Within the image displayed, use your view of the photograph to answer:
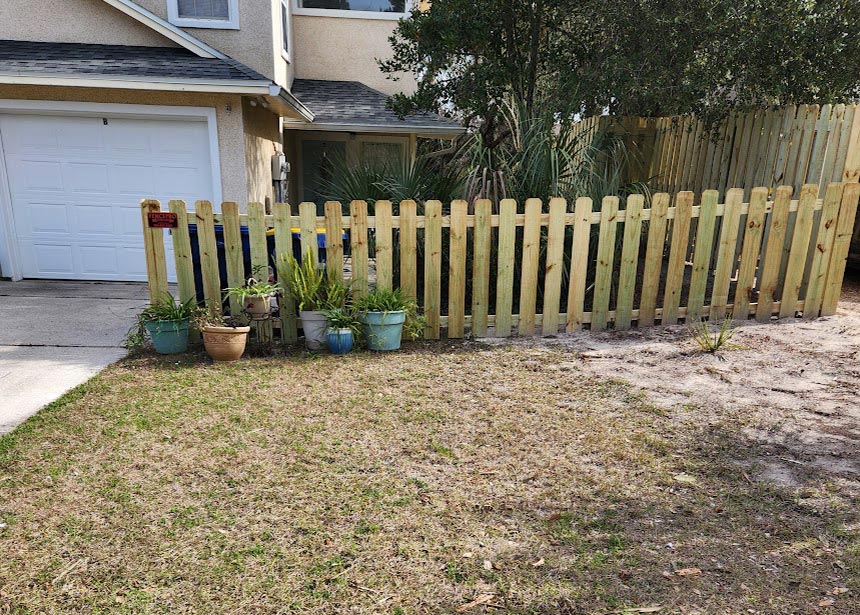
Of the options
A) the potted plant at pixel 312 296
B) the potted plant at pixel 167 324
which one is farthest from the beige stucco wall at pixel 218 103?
the potted plant at pixel 312 296

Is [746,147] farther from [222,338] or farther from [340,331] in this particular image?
[222,338]

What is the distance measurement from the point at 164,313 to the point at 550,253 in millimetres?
3480

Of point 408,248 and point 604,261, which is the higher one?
point 408,248

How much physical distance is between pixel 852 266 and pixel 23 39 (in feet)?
41.1

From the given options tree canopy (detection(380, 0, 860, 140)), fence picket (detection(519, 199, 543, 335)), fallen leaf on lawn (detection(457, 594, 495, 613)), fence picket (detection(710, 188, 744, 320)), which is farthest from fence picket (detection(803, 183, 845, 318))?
fallen leaf on lawn (detection(457, 594, 495, 613))

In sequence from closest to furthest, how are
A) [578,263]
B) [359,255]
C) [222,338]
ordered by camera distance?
[222,338], [359,255], [578,263]

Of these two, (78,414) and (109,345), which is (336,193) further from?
(78,414)

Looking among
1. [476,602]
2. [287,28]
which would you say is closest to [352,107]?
[287,28]

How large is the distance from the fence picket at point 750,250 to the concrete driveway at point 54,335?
5.93 meters

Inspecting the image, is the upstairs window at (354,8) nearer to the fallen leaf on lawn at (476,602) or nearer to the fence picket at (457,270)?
the fence picket at (457,270)

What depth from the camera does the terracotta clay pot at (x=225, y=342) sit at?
4.92m

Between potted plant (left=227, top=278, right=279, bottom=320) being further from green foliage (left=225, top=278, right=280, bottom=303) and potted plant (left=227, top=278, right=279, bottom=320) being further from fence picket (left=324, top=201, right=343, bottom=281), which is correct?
fence picket (left=324, top=201, right=343, bottom=281)

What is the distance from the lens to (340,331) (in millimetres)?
5180

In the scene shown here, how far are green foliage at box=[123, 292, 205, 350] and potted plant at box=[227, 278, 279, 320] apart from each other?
1.08ft
